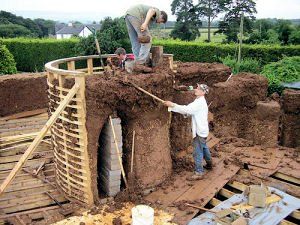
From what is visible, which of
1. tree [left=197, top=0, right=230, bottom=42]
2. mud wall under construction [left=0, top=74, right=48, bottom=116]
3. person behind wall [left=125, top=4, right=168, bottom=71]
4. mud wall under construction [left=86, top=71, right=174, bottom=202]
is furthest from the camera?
tree [left=197, top=0, right=230, bottom=42]

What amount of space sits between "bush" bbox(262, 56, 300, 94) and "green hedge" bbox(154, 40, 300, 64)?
2.69 metres

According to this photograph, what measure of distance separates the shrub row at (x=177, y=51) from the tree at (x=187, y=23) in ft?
60.3

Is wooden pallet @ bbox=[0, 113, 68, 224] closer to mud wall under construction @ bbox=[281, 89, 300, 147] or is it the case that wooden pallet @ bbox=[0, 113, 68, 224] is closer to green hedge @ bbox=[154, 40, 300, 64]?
mud wall under construction @ bbox=[281, 89, 300, 147]

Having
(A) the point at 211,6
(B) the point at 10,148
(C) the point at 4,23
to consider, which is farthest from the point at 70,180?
(C) the point at 4,23

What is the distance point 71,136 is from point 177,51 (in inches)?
711

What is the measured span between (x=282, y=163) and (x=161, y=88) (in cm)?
369

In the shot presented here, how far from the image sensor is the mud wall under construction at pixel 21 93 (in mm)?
13141

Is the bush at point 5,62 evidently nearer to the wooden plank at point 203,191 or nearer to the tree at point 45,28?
the wooden plank at point 203,191

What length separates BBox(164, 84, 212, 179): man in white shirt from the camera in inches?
268

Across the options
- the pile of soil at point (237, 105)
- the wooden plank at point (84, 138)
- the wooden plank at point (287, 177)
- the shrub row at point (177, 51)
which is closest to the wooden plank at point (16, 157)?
the wooden plank at point (84, 138)

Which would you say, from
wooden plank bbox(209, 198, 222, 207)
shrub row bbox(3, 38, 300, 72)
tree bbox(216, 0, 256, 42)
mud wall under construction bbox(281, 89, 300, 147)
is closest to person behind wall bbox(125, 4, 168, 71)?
wooden plank bbox(209, 198, 222, 207)

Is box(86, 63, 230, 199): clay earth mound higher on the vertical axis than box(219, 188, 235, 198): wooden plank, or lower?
higher

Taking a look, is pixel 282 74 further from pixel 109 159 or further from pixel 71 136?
pixel 71 136

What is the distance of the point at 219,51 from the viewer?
70.2 feet
